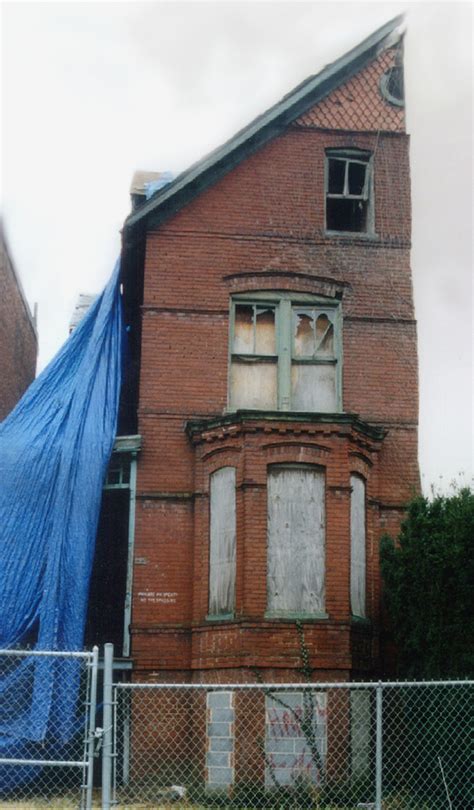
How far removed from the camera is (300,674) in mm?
14125

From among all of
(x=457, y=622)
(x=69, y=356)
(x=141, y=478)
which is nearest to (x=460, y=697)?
(x=457, y=622)

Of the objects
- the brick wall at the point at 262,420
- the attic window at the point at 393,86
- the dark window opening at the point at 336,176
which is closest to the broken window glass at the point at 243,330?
the brick wall at the point at 262,420

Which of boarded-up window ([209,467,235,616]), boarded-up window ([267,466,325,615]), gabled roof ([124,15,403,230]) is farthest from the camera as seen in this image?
gabled roof ([124,15,403,230])

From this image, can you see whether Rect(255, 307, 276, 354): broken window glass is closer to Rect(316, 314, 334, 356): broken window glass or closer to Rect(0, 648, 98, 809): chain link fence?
Rect(316, 314, 334, 356): broken window glass

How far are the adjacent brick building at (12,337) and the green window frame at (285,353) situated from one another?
880 cm

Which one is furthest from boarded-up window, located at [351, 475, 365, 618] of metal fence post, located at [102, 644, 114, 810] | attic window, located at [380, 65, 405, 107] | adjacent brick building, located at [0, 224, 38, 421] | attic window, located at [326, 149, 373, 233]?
adjacent brick building, located at [0, 224, 38, 421]

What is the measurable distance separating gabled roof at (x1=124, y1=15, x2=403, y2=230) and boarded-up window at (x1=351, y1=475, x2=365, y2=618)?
5.50 m

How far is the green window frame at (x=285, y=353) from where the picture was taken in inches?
639

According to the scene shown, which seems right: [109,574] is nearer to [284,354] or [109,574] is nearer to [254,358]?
[254,358]

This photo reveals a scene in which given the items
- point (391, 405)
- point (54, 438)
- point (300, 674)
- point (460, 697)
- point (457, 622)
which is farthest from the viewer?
point (391, 405)

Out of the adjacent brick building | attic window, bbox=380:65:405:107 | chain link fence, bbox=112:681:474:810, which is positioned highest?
attic window, bbox=380:65:405:107

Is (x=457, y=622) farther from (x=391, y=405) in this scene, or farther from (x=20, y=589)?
(x=20, y=589)

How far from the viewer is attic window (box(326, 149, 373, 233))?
17438 mm

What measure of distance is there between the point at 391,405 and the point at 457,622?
5016 mm
